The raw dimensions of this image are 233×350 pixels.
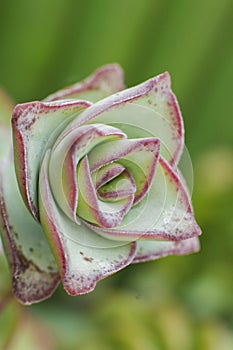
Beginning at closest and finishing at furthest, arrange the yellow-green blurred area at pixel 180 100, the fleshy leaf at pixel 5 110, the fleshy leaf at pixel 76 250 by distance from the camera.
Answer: the fleshy leaf at pixel 76 250
the fleshy leaf at pixel 5 110
the yellow-green blurred area at pixel 180 100

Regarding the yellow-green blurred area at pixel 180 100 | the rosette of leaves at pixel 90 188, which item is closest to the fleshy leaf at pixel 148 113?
the rosette of leaves at pixel 90 188

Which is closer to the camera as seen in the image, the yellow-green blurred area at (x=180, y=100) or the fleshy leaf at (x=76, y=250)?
the fleshy leaf at (x=76, y=250)

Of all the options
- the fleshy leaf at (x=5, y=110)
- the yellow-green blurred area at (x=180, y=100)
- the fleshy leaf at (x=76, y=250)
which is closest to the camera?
the fleshy leaf at (x=76, y=250)

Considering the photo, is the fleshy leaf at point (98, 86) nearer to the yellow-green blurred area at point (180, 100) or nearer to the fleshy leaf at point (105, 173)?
the fleshy leaf at point (105, 173)

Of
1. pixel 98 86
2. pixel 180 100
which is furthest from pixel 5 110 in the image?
pixel 180 100

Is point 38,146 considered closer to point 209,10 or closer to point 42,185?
point 42,185

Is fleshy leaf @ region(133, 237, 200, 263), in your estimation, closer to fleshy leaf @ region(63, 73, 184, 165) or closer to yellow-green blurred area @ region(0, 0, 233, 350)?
fleshy leaf @ region(63, 73, 184, 165)

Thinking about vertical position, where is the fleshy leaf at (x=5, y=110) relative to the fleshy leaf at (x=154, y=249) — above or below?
above

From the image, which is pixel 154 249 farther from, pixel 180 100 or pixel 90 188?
pixel 180 100
